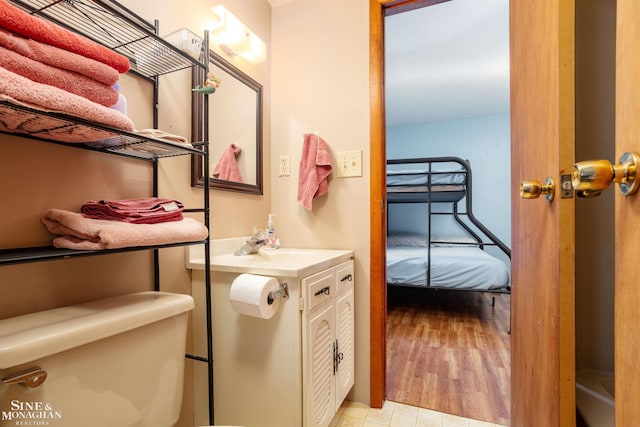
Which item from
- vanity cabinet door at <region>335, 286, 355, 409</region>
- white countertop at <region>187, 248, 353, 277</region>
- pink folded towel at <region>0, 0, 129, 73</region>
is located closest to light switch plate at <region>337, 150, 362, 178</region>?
white countertop at <region>187, 248, 353, 277</region>

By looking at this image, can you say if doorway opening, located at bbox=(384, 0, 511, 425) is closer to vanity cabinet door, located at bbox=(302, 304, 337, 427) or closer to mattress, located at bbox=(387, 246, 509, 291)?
mattress, located at bbox=(387, 246, 509, 291)

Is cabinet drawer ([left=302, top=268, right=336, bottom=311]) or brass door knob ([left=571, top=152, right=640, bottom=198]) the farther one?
cabinet drawer ([left=302, top=268, right=336, bottom=311])

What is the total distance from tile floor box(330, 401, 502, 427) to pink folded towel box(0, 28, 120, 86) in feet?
5.16

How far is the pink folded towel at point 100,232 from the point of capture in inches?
27.0

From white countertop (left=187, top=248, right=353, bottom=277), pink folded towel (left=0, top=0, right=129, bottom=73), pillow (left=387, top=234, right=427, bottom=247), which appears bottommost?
pillow (left=387, top=234, right=427, bottom=247)

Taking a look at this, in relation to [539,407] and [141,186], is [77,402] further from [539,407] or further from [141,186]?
[539,407]

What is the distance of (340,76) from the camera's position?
162 cm

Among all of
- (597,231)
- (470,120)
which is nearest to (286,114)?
(597,231)

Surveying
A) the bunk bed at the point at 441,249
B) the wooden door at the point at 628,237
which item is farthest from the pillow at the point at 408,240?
the wooden door at the point at 628,237

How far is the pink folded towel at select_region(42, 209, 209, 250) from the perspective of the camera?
687 mm

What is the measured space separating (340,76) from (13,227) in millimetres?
1475

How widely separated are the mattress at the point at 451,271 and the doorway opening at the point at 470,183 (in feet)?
0.07

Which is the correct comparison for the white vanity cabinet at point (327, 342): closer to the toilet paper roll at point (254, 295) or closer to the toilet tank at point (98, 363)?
the toilet paper roll at point (254, 295)

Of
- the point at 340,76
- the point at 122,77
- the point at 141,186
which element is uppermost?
the point at 340,76
